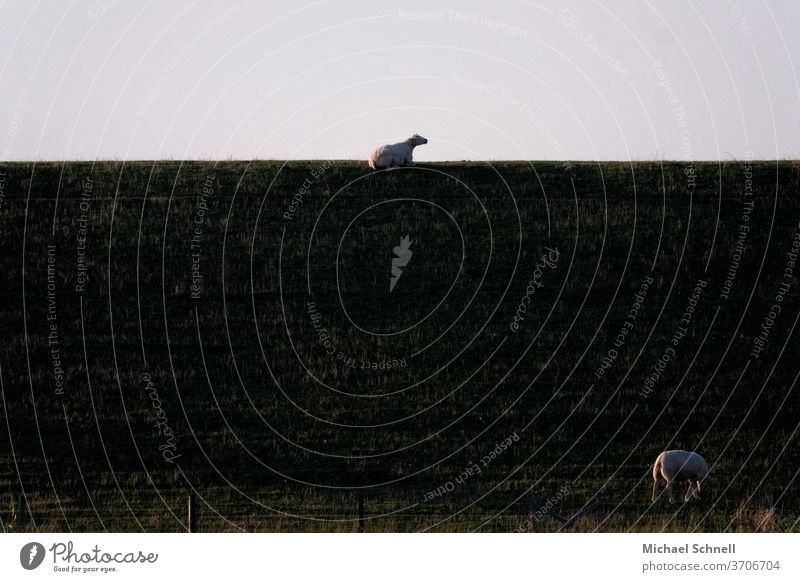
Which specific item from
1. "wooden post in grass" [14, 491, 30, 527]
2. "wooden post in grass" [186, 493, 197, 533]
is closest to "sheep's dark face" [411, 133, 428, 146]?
"wooden post in grass" [14, 491, 30, 527]

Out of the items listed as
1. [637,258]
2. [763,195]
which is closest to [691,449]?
[637,258]

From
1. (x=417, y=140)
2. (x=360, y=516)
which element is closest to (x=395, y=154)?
(x=417, y=140)

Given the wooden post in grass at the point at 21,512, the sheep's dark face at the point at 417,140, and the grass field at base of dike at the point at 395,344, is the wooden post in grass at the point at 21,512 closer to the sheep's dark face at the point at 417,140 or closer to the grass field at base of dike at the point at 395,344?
the grass field at base of dike at the point at 395,344

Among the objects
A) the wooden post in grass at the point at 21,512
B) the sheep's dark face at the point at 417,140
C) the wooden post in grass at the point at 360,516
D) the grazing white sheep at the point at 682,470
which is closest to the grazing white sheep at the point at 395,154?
the sheep's dark face at the point at 417,140

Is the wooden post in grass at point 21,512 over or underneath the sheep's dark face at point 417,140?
underneath

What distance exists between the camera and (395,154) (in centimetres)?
4459

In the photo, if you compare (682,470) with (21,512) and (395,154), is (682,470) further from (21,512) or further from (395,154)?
(395,154)

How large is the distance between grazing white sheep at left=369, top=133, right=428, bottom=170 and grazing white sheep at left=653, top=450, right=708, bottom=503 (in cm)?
1944

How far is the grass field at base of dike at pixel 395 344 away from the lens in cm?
2867

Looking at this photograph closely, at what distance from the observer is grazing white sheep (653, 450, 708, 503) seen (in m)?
27.6

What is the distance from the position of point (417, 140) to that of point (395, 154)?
3.47 feet

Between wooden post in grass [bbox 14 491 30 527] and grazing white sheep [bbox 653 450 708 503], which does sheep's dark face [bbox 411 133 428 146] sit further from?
wooden post in grass [bbox 14 491 30 527]

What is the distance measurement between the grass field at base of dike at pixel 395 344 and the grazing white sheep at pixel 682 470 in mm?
411

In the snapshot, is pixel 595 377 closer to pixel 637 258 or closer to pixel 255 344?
pixel 637 258
